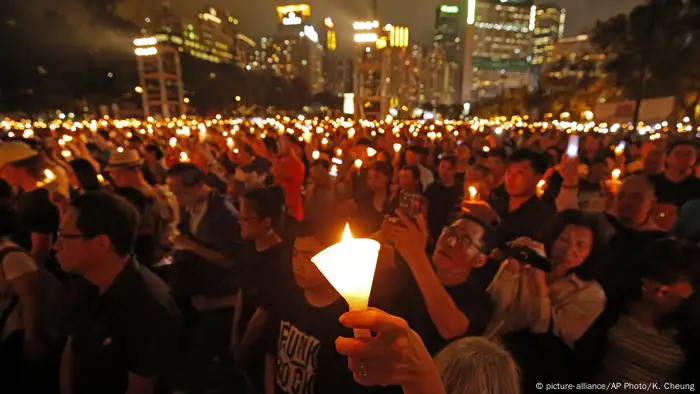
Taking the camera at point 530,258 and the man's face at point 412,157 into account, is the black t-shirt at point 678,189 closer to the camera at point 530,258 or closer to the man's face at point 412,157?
the man's face at point 412,157

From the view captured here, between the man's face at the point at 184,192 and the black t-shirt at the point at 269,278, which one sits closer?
the black t-shirt at the point at 269,278

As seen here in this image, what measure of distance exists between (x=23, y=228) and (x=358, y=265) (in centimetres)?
366

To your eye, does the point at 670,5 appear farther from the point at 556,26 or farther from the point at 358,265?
the point at 556,26

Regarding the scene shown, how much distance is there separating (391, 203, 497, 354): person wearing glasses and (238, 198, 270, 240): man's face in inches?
51.9

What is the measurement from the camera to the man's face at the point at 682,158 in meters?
5.39

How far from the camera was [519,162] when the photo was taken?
440 centimetres

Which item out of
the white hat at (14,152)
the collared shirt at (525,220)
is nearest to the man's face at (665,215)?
the collared shirt at (525,220)

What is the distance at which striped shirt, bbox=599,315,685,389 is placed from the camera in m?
2.36

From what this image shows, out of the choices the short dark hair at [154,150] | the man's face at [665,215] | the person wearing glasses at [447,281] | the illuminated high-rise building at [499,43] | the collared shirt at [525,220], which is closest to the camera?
the person wearing glasses at [447,281]

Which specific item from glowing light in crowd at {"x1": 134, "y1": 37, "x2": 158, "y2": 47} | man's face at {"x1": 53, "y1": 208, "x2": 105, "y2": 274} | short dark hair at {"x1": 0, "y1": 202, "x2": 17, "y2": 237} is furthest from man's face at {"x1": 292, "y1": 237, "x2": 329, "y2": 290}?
glowing light in crowd at {"x1": 134, "y1": 37, "x2": 158, "y2": 47}

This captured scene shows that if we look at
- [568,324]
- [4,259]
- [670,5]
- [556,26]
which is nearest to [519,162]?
[568,324]

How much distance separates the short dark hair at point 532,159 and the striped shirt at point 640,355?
2019 mm

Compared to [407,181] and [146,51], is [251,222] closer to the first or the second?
[407,181]

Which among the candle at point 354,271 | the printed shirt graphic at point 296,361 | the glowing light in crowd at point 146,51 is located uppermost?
the glowing light in crowd at point 146,51
